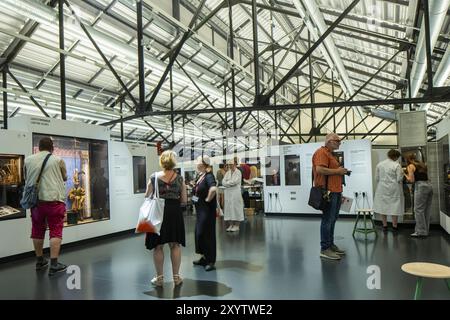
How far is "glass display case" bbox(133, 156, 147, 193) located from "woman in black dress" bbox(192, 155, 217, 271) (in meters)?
3.89

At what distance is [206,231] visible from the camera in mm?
4254

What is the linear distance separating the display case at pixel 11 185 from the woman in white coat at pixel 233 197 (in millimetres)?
3823

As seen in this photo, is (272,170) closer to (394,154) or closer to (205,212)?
(394,154)

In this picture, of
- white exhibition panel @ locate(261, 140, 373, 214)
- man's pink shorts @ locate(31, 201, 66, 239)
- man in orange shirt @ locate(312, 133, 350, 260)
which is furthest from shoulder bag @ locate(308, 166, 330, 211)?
white exhibition panel @ locate(261, 140, 373, 214)

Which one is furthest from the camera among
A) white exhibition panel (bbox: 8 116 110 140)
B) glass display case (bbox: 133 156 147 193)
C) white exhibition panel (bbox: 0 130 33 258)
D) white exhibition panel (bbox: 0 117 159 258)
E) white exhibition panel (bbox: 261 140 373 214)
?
white exhibition panel (bbox: 261 140 373 214)

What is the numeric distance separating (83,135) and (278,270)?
431 cm

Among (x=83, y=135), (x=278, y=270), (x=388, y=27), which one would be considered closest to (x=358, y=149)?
(x=388, y=27)

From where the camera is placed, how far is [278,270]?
413cm

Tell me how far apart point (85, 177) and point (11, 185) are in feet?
4.87

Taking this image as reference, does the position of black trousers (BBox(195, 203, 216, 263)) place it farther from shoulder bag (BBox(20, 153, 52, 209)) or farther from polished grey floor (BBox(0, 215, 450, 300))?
shoulder bag (BBox(20, 153, 52, 209))

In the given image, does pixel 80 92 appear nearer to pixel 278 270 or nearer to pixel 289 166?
pixel 289 166

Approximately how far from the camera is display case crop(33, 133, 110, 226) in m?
6.04

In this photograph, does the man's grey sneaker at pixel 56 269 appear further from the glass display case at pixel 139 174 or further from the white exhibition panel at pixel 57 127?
the glass display case at pixel 139 174

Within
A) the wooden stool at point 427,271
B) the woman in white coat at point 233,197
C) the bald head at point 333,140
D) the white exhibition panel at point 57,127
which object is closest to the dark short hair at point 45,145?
the white exhibition panel at point 57,127
